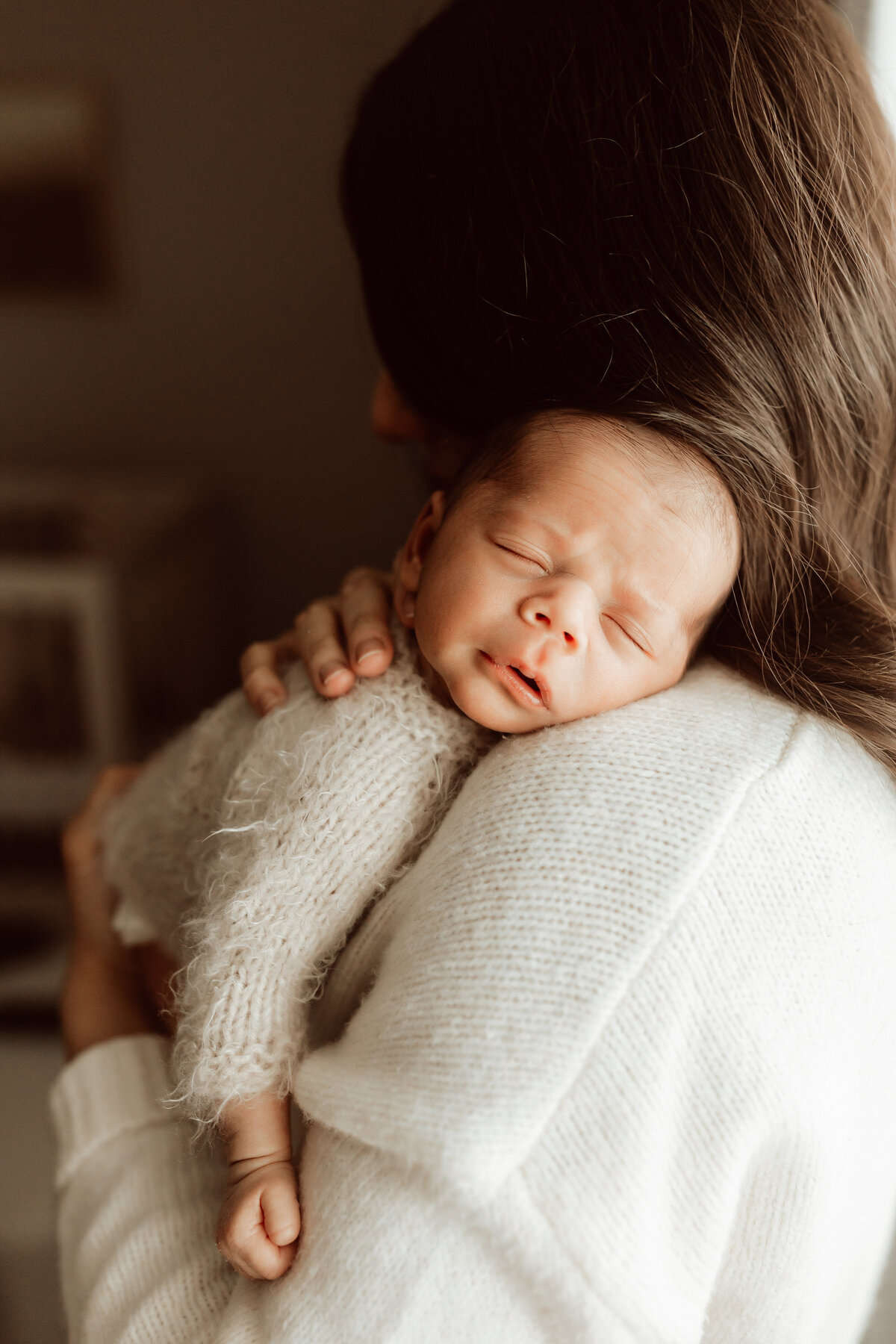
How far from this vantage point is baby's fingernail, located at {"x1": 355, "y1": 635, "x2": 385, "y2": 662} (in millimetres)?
762

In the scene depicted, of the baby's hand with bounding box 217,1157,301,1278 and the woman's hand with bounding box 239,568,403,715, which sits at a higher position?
the woman's hand with bounding box 239,568,403,715

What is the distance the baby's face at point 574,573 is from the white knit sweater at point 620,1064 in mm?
80

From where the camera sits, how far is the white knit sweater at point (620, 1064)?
494mm

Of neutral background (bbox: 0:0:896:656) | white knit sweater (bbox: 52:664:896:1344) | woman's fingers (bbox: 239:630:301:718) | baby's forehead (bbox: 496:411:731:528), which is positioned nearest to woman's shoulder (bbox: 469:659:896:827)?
white knit sweater (bbox: 52:664:896:1344)

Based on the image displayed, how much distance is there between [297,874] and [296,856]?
0.01m

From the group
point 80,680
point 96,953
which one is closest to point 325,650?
point 96,953

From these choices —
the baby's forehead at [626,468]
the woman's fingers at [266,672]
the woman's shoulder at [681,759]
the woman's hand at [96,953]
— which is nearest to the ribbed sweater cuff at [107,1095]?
the woman's hand at [96,953]

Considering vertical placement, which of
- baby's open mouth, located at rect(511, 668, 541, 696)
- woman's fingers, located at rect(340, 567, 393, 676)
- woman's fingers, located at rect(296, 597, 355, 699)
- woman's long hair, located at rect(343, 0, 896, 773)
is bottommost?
woman's fingers, located at rect(296, 597, 355, 699)

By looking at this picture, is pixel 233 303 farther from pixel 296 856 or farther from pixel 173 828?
pixel 296 856

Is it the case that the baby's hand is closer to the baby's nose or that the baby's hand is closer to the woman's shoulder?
the woman's shoulder

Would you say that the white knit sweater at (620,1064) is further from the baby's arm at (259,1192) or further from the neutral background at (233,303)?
the neutral background at (233,303)

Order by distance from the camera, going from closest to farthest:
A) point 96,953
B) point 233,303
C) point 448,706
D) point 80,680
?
point 448,706, point 96,953, point 80,680, point 233,303

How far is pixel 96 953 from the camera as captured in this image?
3.49 ft

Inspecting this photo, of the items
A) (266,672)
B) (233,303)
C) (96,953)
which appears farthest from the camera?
(233,303)
